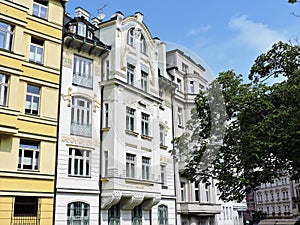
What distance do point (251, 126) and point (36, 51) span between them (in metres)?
10.2

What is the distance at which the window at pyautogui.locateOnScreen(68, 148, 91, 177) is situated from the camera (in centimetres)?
1627

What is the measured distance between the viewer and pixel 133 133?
62.8 feet

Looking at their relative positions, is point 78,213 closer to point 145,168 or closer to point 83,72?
point 145,168

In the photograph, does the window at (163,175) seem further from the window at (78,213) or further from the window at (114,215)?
the window at (78,213)

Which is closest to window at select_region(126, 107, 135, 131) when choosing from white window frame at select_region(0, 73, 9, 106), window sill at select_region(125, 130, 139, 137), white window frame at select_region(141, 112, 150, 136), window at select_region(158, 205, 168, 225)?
window sill at select_region(125, 130, 139, 137)

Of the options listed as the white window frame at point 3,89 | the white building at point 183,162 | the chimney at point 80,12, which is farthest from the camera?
the white building at point 183,162

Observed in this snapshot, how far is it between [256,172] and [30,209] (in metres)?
9.92

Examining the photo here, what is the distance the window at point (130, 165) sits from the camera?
18578 millimetres

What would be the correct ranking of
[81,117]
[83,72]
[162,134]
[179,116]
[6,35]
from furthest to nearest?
1. [179,116]
2. [162,134]
3. [83,72]
4. [81,117]
5. [6,35]

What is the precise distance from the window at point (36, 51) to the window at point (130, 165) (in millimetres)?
6653

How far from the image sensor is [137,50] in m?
20.8

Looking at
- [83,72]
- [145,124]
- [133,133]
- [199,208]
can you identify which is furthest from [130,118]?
[199,208]

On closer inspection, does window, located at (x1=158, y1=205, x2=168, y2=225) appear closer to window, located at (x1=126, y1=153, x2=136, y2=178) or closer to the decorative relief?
window, located at (x1=126, y1=153, x2=136, y2=178)

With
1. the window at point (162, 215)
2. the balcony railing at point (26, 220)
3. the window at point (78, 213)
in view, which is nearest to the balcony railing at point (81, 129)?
the window at point (78, 213)
